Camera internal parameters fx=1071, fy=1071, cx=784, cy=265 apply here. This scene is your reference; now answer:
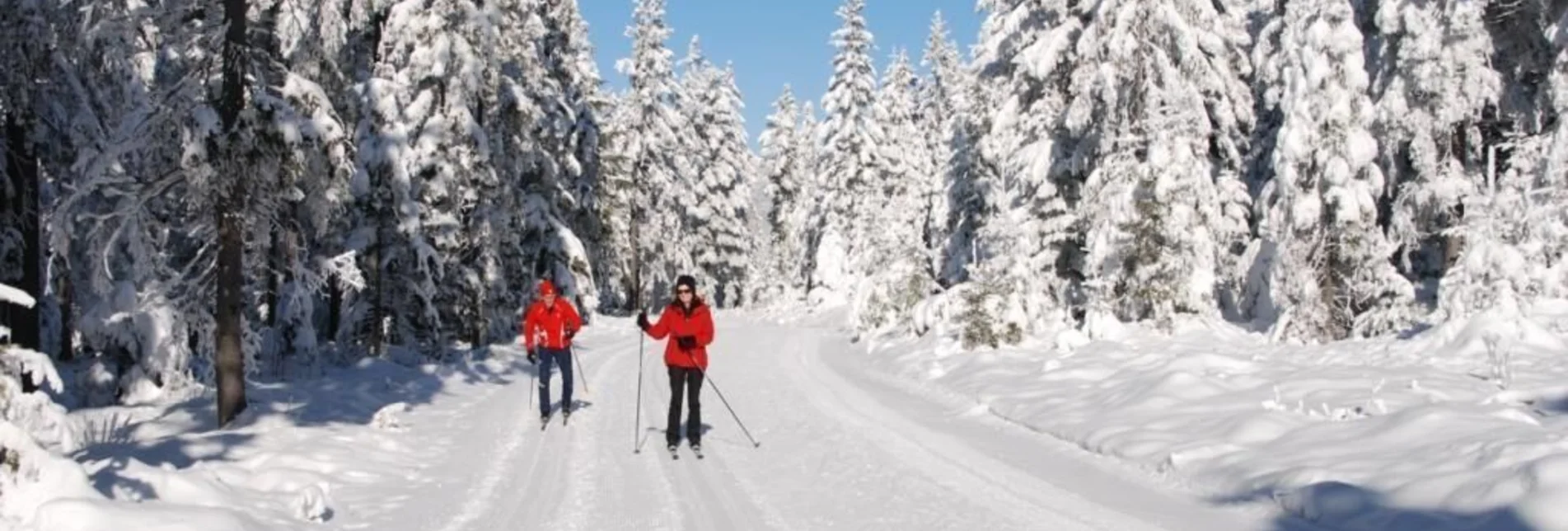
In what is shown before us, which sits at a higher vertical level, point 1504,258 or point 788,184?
point 788,184

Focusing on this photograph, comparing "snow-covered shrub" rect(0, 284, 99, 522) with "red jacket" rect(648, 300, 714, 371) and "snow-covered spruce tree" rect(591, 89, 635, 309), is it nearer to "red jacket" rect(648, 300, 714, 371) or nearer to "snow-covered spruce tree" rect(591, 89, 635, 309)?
"red jacket" rect(648, 300, 714, 371)

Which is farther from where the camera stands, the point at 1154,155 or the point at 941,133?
the point at 941,133

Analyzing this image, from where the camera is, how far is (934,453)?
11055mm

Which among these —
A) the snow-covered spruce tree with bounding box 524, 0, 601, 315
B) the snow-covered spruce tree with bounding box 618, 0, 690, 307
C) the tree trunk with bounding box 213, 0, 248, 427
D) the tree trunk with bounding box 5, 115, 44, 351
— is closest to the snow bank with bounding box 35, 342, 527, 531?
the tree trunk with bounding box 213, 0, 248, 427

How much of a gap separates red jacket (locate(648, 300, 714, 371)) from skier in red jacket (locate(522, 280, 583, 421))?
113 inches

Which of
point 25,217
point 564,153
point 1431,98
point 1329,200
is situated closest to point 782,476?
point 25,217

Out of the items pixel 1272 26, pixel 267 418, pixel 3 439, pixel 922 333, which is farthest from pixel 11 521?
pixel 1272 26

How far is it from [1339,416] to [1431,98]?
16.8 meters

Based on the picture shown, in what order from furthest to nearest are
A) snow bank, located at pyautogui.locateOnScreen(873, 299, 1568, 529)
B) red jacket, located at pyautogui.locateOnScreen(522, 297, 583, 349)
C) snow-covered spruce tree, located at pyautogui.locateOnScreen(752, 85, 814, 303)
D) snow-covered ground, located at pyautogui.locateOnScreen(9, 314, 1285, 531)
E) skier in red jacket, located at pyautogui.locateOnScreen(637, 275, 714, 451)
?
snow-covered spruce tree, located at pyautogui.locateOnScreen(752, 85, 814, 303) < red jacket, located at pyautogui.locateOnScreen(522, 297, 583, 349) < skier in red jacket, located at pyautogui.locateOnScreen(637, 275, 714, 451) < snow-covered ground, located at pyautogui.locateOnScreen(9, 314, 1285, 531) < snow bank, located at pyautogui.locateOnScreen(873, 299, 1568, 529)

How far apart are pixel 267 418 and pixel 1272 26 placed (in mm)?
25830

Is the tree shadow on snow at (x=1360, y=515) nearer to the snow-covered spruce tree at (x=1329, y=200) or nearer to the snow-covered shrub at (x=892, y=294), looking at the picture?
the snow-covered spruce tree at (x=1329, y=200)

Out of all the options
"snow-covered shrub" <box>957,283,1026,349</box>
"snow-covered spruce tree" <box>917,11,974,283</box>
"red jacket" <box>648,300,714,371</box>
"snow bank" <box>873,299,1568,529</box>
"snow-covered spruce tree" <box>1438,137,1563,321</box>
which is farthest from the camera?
"snow-covered spruce tree" <box>917,11,974,283</box>

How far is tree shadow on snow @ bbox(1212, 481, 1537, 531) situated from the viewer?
6.75m

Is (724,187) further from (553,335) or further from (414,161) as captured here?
(553,335)
